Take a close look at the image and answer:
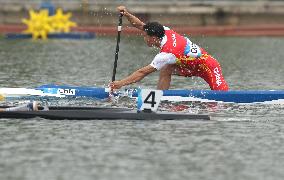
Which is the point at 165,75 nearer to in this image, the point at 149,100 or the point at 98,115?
the point at 149,100

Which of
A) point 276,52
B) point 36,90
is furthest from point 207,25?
point 36,90

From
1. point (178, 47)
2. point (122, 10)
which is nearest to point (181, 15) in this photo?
point (122, 10)

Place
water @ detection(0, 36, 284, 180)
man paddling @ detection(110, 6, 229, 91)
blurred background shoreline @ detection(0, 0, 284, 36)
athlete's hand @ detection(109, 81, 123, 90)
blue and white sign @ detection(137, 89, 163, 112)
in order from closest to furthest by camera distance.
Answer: water @ detection(0, 36, 284, 180), blue and white sign @ detection(137, 89, 163, 112), athlete's hand @ detection(109, 81, 123, 90), man paddling @ detection(110, 6, 229, 91), blurred background shoreline @ detection(0, 0, 284, 36)

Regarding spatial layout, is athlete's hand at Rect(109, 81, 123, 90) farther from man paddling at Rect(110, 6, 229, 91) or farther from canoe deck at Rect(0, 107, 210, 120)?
canoe deck at Rect(0, 107, 210, 120)

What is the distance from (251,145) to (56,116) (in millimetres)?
5149

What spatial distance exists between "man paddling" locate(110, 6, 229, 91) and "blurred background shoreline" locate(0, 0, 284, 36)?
4893 cm

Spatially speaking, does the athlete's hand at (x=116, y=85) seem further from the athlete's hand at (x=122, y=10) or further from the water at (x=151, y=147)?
the athlete's hand at (x=122, y=10)

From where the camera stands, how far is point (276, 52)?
55.2 meters

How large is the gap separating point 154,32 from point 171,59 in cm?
87

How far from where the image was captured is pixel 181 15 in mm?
77438

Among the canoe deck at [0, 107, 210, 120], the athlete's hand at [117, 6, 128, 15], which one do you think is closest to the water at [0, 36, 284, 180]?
→ the canoe deck at [0, 107, 210, 120]

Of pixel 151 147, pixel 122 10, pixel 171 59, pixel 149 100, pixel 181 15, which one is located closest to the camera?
pixel 151 147

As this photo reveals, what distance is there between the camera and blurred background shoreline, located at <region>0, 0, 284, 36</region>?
250 ft

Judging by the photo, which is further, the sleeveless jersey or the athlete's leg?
the athlete's leg
